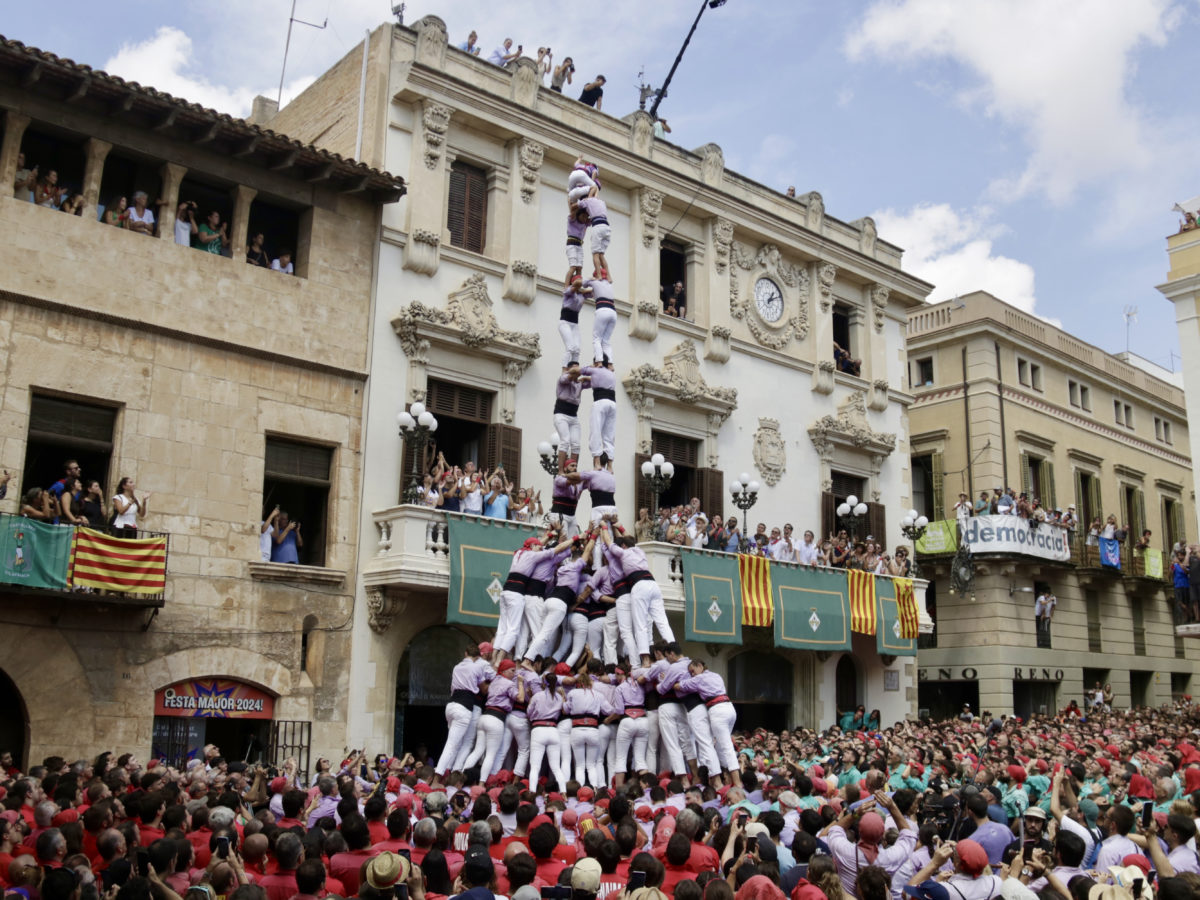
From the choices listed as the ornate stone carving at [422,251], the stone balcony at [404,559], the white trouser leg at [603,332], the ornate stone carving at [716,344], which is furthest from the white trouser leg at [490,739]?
the ornate stone carving at [716,344]

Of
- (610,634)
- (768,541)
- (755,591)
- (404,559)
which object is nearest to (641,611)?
(610,634)

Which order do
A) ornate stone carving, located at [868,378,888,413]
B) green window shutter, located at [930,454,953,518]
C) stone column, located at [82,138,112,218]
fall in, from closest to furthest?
stone column, located at [82,138,112,218]
ornate stone carving, located at [868,378,888,413]
green window shutter, located at [930,454,953,518]

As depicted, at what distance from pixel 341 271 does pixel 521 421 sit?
4680 millimetres

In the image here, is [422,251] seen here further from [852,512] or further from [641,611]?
[852,512]

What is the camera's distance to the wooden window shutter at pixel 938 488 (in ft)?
116

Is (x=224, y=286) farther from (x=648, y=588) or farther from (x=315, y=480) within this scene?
(x=648, y=588)

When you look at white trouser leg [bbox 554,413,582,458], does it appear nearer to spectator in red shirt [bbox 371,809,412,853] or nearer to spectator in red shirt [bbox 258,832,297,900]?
spectator in red shirt [bbox 371,809,412,853]

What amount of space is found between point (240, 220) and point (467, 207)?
512cm

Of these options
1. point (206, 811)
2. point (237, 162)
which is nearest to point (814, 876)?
point (206, 811)

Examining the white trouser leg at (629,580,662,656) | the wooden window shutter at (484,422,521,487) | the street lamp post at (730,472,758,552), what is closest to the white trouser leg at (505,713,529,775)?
the white trouser leg at (629,580,662,656)

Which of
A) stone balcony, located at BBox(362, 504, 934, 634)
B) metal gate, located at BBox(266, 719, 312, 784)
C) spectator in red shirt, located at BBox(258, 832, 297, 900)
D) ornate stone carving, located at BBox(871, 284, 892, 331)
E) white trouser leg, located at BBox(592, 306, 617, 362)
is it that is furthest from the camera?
ornate stone carving, located at BBox(871, 284, 892, 331)

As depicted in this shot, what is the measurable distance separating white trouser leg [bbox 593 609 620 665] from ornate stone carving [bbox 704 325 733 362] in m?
12.7

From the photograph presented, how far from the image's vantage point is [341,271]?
22.2 m

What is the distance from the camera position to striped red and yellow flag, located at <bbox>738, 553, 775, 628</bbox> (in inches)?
995
